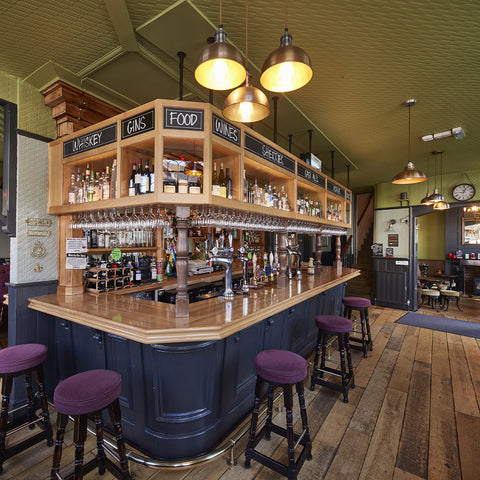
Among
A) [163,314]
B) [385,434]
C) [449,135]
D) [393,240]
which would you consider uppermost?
[449,135]

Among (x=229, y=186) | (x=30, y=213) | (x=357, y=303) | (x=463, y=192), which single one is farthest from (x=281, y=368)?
(x=463, y=192)

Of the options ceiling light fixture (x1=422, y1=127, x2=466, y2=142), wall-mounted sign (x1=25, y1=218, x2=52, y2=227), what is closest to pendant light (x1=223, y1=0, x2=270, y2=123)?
wall-mounted sign (x1=25, y1=218, x2=52, y2=227)

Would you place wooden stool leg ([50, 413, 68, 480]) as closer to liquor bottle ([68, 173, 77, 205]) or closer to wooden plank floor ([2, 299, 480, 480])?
wooden plank floor ([2, 299, 480, 480])

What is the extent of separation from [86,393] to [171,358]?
547 mm

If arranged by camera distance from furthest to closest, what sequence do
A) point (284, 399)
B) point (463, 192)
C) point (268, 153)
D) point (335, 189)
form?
point (463, 192) → point (335, 189) → point (268, 153) → point (284, 399)

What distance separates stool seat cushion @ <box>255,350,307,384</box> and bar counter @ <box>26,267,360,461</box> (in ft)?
0.95

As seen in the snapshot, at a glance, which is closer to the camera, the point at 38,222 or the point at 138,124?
the point at 138,124

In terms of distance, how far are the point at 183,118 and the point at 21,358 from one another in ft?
7.26

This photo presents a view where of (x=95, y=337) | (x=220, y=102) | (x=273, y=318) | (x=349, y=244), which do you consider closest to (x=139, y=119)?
(x=220, y=102)

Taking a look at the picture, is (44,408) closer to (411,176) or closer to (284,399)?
(284,399)

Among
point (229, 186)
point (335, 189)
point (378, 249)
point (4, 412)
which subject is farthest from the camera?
point (378, 249)

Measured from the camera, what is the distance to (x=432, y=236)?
9.74 metres

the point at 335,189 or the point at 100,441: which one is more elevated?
the point at 335,189

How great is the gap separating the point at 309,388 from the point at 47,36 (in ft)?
13.6
